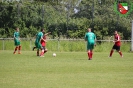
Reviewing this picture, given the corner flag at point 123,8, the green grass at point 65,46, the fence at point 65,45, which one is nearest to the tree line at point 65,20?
the corner flag at point 123,8

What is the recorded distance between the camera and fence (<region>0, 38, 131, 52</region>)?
43.7 meters

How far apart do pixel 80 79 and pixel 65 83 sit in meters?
1.32

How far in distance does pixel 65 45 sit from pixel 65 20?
470 centimetres

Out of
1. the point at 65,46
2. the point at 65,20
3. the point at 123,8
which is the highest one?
the point at 123,8

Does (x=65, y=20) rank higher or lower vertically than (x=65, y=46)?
higher

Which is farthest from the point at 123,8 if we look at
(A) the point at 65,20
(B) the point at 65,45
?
(B) the point at 65,45

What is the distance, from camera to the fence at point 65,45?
43719mm

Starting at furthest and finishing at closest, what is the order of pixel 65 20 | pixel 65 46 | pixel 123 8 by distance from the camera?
pixel 123 8 < pixel 65 20 < pixel 65 46

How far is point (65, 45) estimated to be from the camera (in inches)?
1743

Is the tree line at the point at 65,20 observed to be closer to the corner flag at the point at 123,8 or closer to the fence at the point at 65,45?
the corner flag at the point at 123,8

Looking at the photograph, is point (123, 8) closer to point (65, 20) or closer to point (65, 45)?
point (65, 20)

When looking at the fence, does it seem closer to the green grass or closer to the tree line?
the green grass

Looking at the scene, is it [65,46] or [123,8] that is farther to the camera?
[123,8]

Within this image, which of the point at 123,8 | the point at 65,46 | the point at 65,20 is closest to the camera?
the point at 65,46
